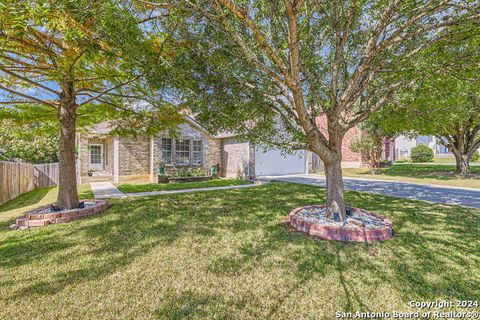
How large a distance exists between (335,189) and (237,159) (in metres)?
11.4

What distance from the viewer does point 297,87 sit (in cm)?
386

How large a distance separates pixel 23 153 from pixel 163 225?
22.4m

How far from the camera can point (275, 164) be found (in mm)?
18672

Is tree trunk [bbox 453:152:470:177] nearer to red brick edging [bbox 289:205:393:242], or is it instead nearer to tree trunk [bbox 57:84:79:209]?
red brick edging [bbox 289:205:393:242]

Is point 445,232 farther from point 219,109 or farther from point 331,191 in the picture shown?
point 219,109

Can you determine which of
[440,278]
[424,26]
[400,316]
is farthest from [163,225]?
[424,26]

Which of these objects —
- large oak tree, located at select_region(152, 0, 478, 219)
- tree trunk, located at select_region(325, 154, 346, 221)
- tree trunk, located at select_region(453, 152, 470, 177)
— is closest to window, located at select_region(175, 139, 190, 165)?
large oak tree, located at select_region(152, 0, 478, 219)

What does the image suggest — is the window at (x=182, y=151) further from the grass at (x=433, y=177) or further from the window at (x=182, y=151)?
the grass at (x=433, y=177)

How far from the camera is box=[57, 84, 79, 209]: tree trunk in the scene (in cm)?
681

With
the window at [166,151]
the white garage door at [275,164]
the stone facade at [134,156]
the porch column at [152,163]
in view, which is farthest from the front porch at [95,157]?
the white garage door at [275,164]

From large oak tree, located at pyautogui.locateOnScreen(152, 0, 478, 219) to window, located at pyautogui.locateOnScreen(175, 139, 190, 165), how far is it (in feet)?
33.7

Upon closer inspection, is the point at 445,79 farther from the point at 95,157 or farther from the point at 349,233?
the point at 95,157

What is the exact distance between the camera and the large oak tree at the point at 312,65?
4.69 metres

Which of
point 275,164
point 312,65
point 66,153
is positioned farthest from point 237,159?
point 312,65
